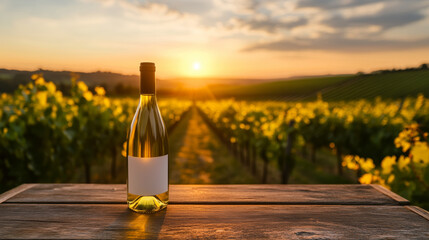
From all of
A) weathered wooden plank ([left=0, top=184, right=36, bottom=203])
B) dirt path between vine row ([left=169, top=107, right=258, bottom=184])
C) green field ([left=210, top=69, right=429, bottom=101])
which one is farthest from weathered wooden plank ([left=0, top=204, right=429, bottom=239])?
green field ([left=210, top=69, right=429, bottom=101])

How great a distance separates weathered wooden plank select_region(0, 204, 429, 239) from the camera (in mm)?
946

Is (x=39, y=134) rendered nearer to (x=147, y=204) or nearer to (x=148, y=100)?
(x=148, y=100)

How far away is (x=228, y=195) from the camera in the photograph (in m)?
1.34

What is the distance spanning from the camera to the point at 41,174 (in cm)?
364

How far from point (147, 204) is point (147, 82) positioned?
53 centimetres

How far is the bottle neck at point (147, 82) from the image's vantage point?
3.71 ft

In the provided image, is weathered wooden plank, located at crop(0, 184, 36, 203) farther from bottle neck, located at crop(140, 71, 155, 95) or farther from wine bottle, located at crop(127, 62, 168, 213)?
bottle neck, located at crop(140, 71, 155, 95)

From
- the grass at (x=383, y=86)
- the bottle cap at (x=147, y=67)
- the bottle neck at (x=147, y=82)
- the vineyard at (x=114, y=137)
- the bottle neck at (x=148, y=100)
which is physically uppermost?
the grass at (x=383, y=86)

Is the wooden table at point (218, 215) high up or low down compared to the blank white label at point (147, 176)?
down

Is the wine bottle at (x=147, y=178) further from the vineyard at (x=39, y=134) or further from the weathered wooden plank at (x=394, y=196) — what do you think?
the vineyard at (x=39, y=134)

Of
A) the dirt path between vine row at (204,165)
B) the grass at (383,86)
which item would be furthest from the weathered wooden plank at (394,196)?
the grass at (383,86)

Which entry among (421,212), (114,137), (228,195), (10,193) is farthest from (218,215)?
(114,137)

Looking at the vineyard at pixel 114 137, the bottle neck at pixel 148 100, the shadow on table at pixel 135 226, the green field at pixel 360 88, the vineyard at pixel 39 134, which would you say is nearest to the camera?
the shadow on table at pixel 135 226

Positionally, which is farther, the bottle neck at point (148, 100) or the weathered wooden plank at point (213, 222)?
the bottle neck at point (148, 100)
